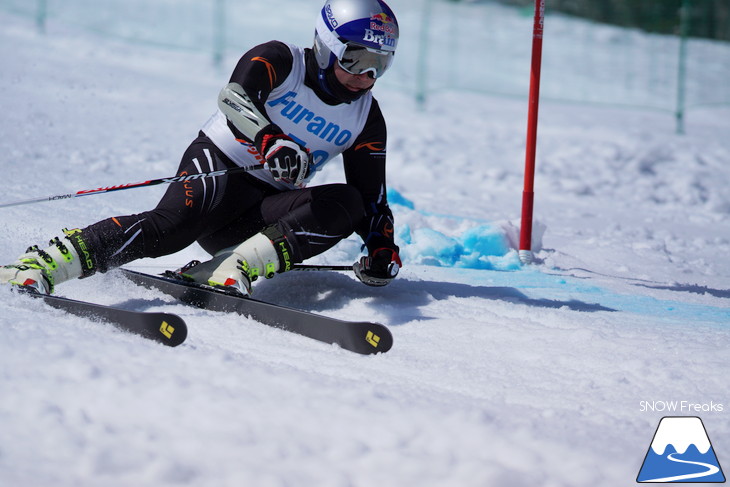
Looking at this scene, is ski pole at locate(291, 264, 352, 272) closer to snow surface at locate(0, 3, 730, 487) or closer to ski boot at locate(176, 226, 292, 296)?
snow surface at locate(0, 3, 730, 487)

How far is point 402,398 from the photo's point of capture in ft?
6.44

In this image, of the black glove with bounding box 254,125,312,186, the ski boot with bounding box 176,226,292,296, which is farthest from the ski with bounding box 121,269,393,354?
the black glove with bounding box 254,125,312,186

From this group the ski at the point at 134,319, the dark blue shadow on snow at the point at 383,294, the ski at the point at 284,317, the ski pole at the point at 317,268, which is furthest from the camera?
→ the ski pole at the point at 317,268

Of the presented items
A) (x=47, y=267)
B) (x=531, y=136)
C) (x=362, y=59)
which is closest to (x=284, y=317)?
(x=47, y=267)

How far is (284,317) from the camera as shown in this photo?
261 cm

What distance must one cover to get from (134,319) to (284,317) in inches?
19.7

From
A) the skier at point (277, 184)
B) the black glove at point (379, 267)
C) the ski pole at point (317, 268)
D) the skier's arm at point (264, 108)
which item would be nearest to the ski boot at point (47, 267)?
the skier at point (277, 184)

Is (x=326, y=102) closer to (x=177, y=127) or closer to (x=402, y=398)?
(x=402, y=398)

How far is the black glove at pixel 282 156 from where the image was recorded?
8.82ft

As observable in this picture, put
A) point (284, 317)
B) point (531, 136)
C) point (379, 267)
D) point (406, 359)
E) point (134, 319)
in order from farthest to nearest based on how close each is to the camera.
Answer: point (531, 136)
point (379, 267)
point (284, 317)
point (406, 359)
point (134, 319)

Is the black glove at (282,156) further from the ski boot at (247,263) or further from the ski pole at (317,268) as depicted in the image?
the ski pole at (317,268)

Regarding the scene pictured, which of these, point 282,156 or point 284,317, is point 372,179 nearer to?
point 282,156

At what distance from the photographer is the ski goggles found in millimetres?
2904

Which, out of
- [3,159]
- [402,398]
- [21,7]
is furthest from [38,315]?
[21,7]
